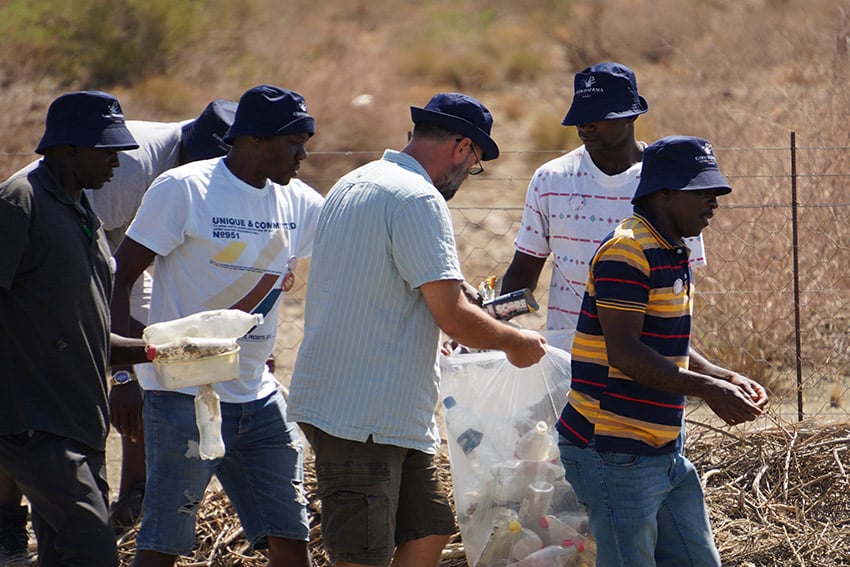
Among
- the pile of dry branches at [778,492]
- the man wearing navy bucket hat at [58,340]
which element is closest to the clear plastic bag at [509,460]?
the pile of dry branches at [778,492]

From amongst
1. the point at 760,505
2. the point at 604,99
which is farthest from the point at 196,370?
the point at 760,505

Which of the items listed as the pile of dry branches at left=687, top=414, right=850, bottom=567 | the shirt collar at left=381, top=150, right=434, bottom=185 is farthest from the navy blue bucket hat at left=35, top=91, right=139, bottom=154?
the pile of dry branches at left=687, top=414, right=850, bottom=567

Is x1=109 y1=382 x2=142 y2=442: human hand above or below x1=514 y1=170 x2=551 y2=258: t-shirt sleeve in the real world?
below

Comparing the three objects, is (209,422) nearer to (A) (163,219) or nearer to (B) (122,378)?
(B) (122,378)

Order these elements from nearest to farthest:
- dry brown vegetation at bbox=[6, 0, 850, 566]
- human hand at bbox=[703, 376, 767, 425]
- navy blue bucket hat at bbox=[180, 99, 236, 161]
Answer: human hand at bbox=[703, 376, 767, 425] < navy blue bucket hat at bbox=[180, 99, 236, 161] < dry brown vegetation at bbox=[6, 0, 850, 566]

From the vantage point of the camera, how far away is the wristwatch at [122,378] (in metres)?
3.74

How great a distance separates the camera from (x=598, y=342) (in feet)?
10.8

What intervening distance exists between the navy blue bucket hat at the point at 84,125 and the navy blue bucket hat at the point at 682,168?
1486 millimetres

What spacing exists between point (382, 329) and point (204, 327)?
1.70 ft

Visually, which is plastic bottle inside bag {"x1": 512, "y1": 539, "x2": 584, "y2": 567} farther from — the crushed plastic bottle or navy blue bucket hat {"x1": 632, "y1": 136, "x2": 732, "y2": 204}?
navy blue bucket hat {"x1": 632, "y1": 136, "x2": 732, "y2": 204}

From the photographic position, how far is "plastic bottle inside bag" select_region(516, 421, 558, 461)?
3834mm

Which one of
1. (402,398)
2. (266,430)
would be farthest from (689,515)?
(266,430)

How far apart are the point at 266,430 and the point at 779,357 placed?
4.14 metres

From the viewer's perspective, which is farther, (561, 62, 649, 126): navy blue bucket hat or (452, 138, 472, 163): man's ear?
(561, 62, 649, 126): navy blue bucket hat
